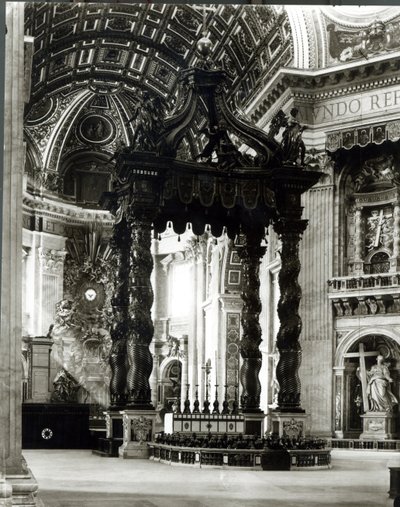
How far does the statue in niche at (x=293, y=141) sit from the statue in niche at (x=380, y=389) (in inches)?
101

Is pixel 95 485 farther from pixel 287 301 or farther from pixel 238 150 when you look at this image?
pixel 238 150

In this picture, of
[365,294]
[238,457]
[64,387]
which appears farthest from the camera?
[365,294]

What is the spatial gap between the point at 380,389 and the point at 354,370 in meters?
0.74

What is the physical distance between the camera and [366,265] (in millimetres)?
12680

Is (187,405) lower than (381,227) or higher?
lower

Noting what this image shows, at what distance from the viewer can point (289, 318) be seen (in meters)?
13.0

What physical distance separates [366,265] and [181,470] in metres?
3.25

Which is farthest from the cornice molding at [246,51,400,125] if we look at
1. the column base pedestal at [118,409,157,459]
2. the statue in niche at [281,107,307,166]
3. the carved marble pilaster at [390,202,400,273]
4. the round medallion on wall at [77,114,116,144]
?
the column base pedestal at [118,409,157,459]

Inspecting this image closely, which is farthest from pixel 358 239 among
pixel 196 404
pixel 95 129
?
pixel 95 129

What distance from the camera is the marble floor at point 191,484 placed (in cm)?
1020

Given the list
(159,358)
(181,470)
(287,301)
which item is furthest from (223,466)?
(287,301)

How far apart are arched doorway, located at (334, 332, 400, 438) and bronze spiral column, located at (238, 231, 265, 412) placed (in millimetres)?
1458

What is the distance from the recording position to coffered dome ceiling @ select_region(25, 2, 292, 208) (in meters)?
11.4

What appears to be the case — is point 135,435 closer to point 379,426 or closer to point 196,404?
point 196,404
